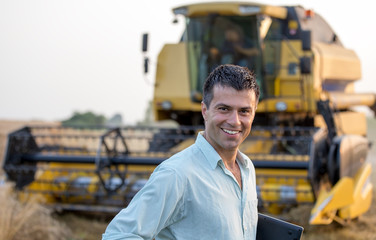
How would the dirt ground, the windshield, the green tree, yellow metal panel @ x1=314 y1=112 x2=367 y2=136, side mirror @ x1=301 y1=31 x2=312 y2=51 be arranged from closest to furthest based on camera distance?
the dirt ground
side mirror @ x1=301 y1=31 x2=312 y2=51
the windshield
yellow metal panel @ x1=314 y1=112 x2=367 y2=136
the green tree

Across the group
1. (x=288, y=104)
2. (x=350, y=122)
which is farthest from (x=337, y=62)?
(x=288, y=104)

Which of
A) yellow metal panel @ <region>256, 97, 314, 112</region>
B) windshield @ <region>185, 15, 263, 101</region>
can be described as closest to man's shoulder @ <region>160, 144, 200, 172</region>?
windshield @ <region>185, 15, 263, 101</region>

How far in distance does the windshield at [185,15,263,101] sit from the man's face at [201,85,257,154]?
4.61 m

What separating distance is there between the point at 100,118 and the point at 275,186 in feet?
54.9

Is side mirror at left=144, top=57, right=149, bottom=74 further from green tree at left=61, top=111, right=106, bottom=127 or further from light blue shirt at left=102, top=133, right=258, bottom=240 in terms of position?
green tree at left=61, top=111, right=106, bottom=127

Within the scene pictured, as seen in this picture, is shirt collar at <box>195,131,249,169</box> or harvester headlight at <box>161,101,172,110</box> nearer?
shirt collar at <box>195,131,249,169</box>

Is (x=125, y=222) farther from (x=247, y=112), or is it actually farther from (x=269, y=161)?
(x=269, y=161)

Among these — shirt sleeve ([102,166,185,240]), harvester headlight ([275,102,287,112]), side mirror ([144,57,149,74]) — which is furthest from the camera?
side mirror ([144,57,149,74])

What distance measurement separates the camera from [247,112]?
150cm

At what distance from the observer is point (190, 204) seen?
1.39m

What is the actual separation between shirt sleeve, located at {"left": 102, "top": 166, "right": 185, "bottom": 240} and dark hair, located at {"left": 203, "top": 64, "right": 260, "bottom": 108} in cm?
27

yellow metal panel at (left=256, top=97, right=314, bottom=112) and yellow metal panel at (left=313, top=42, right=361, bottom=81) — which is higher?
yellow metal panel at (left=313, top=42, right=361, bottom=81)

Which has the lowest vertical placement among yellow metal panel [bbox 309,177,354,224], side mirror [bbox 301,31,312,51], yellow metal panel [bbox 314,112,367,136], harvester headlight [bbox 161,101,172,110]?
yellow metal panel [bbox 309,177,354,224]

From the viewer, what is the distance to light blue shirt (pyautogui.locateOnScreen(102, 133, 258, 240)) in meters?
1.31
